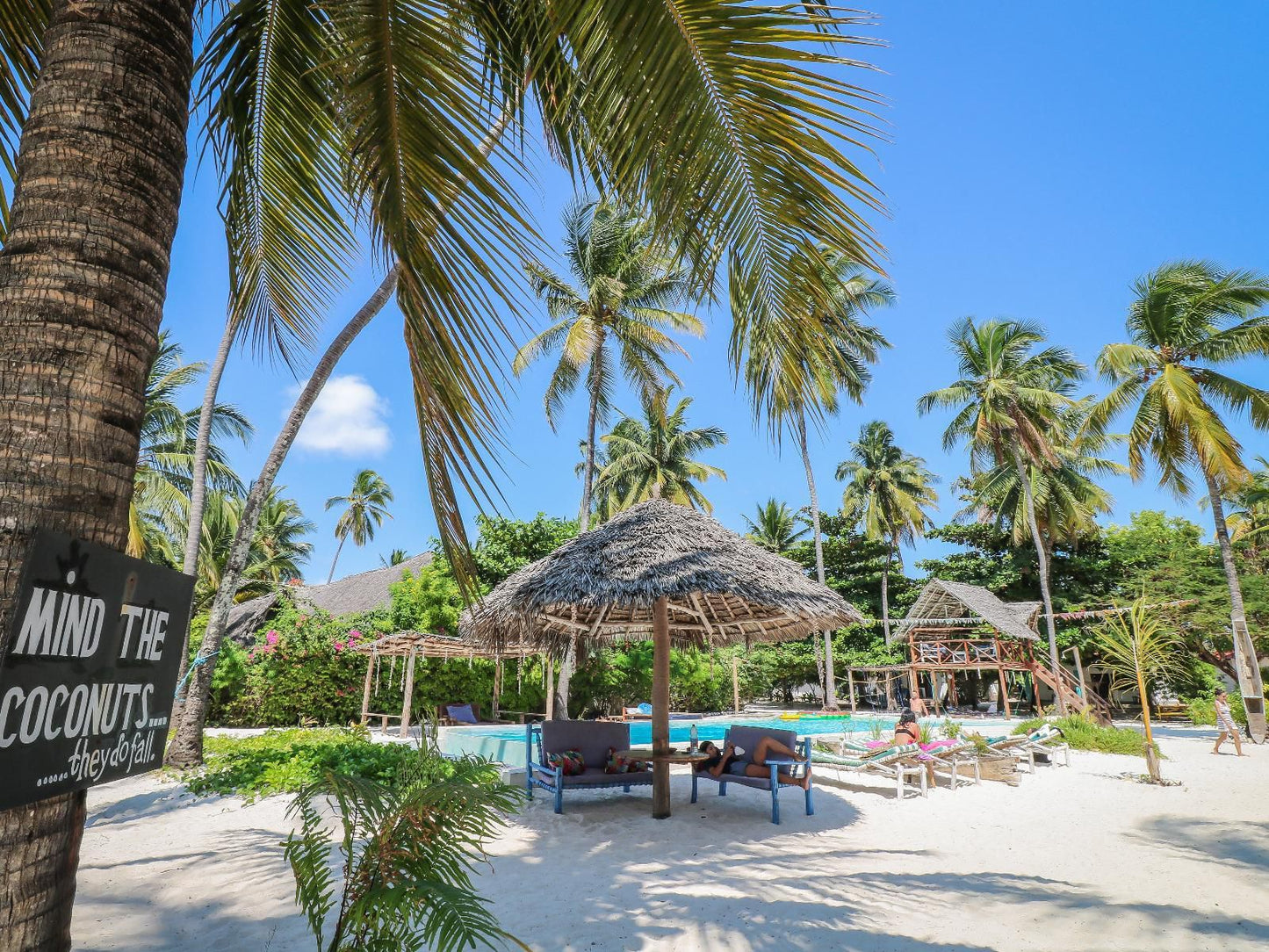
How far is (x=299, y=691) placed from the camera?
1562cm

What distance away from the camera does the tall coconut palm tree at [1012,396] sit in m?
21.8

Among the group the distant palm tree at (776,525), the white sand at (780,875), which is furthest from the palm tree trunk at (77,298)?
the distant palm tree at (776,525)

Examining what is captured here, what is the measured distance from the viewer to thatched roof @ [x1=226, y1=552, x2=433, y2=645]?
19516 mm

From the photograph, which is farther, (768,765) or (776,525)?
(776,525)

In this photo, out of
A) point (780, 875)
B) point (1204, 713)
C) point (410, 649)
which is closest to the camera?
point (780, 875)

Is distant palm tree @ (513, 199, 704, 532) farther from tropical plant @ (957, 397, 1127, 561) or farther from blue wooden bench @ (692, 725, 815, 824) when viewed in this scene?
tropical plant @ (957, 397, 1127, 561)

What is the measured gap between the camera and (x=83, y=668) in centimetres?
127

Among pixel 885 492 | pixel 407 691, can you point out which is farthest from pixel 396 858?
pixel 885 492

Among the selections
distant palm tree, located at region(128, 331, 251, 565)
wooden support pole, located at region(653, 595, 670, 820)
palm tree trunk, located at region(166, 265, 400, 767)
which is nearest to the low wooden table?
wooden support pole, located at region(653, 595, 670, 820)

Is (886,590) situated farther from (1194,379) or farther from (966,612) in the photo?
(1194,379)

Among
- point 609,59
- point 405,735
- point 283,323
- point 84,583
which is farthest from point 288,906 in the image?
point 405,735

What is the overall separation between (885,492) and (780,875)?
89.9 ft

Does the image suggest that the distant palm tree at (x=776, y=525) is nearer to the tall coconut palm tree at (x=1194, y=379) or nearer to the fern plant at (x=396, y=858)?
the tall coconut palm tree at (x=1194, y=379)

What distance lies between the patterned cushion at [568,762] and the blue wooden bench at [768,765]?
52.1 inches
